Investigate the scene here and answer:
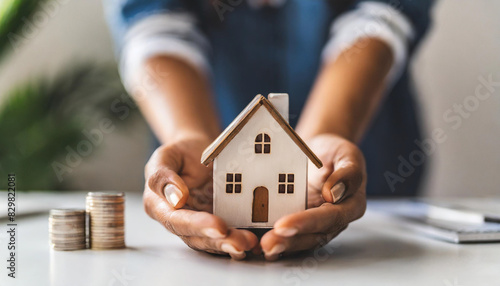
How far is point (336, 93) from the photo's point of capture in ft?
4.42

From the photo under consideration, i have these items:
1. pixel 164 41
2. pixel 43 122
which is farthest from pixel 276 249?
pixel 43 122

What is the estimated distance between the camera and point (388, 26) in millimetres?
1541

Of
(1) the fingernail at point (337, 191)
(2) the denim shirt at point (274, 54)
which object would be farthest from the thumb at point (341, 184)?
(2) the denim shirt at point (274, 54)

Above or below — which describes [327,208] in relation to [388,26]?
below

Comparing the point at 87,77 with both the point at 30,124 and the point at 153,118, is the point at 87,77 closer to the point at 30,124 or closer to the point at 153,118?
the point at 30,124

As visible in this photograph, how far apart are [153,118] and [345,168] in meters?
0.84

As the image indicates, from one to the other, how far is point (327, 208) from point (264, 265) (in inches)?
5.0

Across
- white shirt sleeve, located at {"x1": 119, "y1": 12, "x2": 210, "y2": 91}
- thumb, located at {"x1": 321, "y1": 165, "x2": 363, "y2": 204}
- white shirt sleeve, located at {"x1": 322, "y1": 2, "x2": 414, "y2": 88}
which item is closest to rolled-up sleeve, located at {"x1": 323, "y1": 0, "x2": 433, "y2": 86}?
white shirt sleeve, located at {"x1": 322, "y1": 2, "x2": 414, "y2": 88}

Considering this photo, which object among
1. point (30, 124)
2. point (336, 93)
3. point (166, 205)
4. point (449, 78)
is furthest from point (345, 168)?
point (449, 78)

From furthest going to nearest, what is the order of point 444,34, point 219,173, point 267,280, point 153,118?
point 444,34 < point 153,118 < point 219,173 < point 267,280

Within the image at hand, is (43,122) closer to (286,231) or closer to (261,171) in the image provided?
(261,171)

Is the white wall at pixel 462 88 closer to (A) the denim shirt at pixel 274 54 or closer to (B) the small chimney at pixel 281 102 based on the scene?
(A) the denim shirt at pixel 274 54

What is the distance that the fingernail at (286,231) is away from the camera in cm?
65

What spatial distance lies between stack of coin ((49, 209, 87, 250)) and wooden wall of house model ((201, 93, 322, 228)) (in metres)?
0.26
